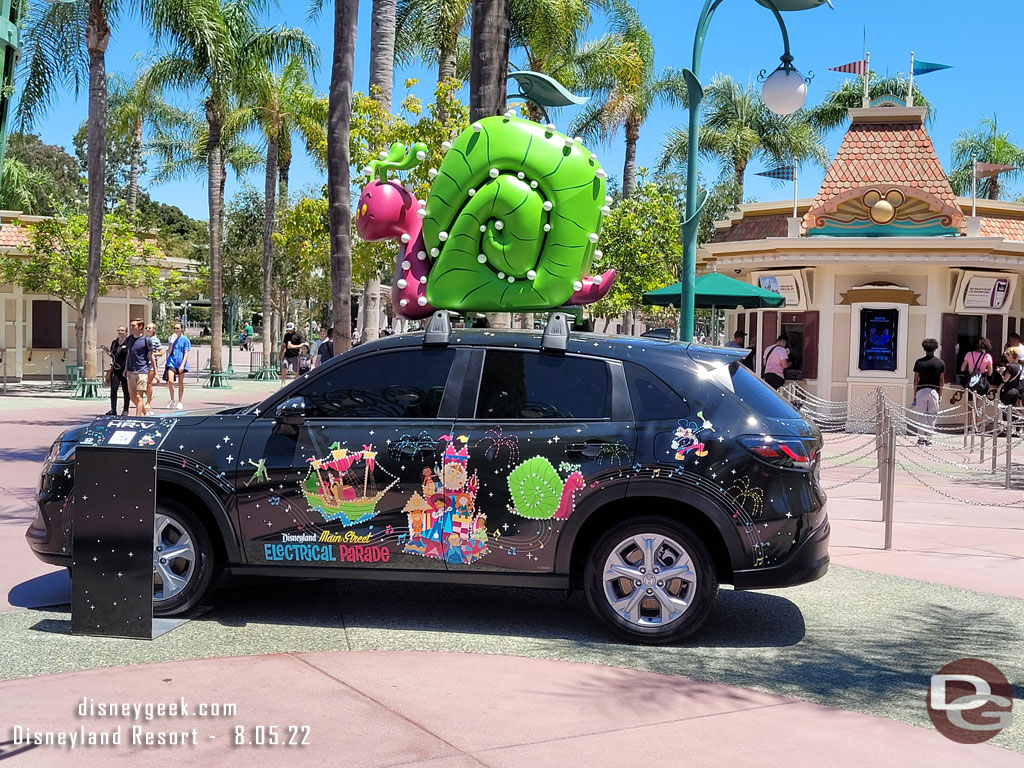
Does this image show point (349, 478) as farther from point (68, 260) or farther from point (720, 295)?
point (68, 260)

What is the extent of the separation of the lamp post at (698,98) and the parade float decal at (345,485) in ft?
18.6

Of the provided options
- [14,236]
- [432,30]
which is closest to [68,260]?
[14,236]

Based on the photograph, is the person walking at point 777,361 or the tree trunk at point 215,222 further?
the tree trunk at point 215,222

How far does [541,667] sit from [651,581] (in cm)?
85

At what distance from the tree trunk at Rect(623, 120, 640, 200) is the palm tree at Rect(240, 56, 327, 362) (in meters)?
11.5

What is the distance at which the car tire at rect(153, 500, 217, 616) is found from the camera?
6.23 meters

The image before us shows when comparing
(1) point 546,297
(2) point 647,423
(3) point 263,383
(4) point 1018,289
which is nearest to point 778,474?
(2) point 647,423

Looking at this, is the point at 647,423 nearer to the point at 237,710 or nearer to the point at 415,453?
the point at 415,453

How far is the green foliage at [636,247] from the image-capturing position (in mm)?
35562

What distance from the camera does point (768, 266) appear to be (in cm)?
2281

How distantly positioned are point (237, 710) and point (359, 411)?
6.66ft


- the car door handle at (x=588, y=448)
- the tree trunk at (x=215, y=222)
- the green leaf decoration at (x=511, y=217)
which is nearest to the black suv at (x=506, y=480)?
the car door handle at (x=588, y=448)

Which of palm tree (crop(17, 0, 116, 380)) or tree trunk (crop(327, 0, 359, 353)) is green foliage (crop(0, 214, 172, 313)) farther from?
tree trunk (crop(327, 0, 359, 353))

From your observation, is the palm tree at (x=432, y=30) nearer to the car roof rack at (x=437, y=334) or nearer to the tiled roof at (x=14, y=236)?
the tiled roof at (x=14, y=236)
